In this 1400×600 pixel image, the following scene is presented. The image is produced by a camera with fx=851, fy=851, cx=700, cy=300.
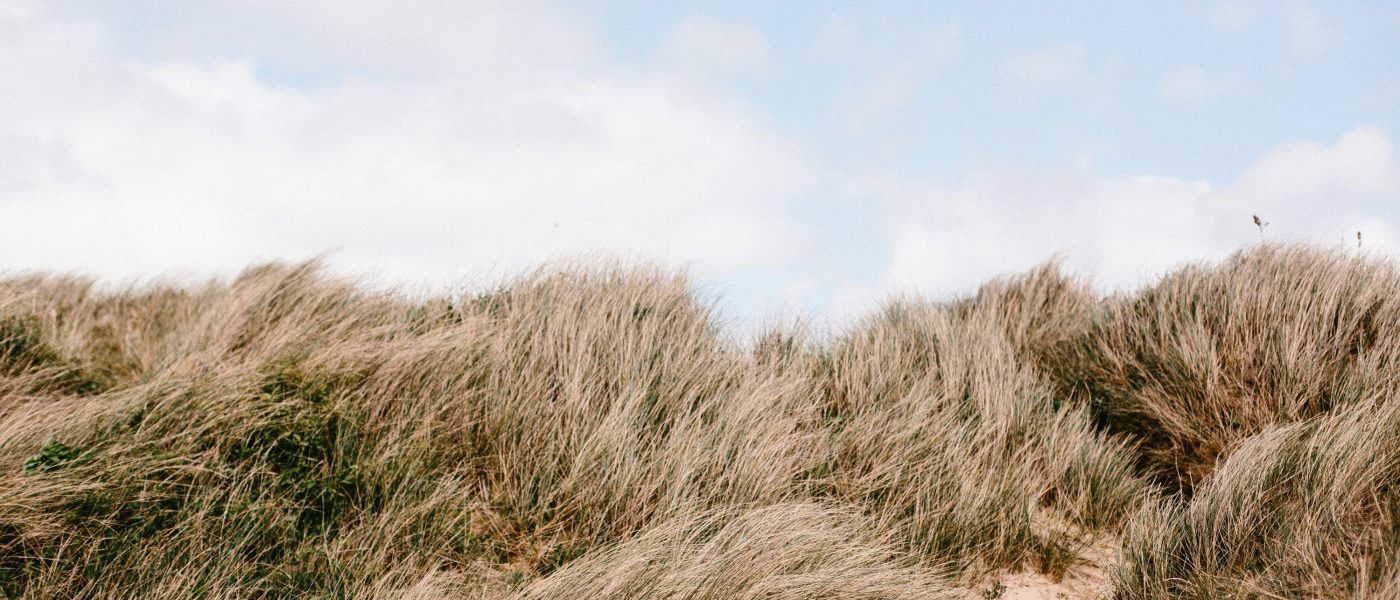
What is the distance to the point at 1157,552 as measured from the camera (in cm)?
431

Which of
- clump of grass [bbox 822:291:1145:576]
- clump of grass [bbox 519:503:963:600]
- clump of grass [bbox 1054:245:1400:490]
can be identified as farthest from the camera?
clump of grass [bbox 1054:245:1400:490]

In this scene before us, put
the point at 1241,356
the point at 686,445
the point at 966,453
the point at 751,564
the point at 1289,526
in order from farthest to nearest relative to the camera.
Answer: the point at 1241,356, the point at 966,453, the point at 686,445, the point at 751,564, the point at 1289,526

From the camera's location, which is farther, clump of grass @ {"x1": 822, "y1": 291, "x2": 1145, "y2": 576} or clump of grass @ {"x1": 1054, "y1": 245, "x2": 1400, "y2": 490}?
clump of grass @ {"x1": 1054, "y1": 245, "x2": 1400, "y2": 490}

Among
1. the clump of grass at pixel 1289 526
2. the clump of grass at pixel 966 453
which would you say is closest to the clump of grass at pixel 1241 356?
the clump of grass at pixel 966 453

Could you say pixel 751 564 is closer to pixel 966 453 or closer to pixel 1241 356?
pixel 966 453

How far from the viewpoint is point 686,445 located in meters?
5.09

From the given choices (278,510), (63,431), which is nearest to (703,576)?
(278,510)

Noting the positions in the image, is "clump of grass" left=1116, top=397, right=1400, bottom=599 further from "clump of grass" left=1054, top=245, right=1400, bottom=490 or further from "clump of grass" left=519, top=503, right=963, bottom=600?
"clump of grass" left=519, top=503, right=963, bottom=600

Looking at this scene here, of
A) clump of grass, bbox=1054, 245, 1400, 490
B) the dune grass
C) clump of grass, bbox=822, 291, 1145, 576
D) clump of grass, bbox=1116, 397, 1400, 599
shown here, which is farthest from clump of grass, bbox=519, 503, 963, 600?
clump of grass, bbox=1054, 245, 1400, 490

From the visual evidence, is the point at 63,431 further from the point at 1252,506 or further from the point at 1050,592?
the point at 1252,506

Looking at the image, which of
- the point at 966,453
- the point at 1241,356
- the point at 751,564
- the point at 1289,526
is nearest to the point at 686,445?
the point at 751,564

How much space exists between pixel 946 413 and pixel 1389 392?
258cm

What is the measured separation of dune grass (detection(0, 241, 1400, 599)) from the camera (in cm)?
399

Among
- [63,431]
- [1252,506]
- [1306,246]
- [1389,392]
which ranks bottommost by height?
[63,431]
